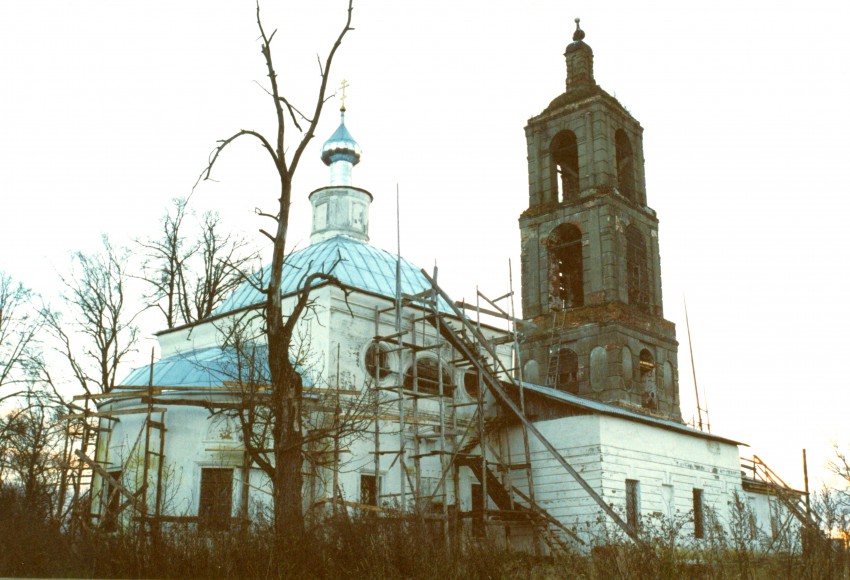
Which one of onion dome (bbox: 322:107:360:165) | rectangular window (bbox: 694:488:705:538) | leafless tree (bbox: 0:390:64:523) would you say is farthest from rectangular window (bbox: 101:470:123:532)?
rectangular window (bbox: 694:488:705:538)

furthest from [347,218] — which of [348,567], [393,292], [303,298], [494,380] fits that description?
[348,567]

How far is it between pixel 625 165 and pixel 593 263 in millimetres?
4597

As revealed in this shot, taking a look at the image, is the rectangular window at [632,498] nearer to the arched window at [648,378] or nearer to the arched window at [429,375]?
the arched window at [429,375]

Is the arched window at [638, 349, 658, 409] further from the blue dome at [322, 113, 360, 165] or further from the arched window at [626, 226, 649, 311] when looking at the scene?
the blue dome at [322, 113, 360, 165]

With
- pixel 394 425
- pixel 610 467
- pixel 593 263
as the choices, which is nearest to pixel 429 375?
pixel 394 425

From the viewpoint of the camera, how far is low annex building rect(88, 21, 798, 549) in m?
15.2

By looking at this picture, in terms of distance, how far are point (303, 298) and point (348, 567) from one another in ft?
12.3

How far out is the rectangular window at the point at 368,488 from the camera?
53.9 ft

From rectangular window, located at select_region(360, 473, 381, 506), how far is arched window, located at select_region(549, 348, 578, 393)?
10.7 m

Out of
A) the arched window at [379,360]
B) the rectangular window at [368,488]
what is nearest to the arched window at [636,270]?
the arched window at [379,360]

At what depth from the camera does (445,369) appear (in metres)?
19.5

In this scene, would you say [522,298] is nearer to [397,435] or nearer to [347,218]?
[347,218]

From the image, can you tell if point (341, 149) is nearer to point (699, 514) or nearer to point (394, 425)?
point (394, 425)

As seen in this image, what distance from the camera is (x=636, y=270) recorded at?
27750mm
